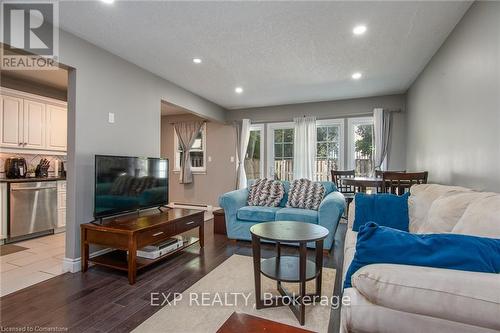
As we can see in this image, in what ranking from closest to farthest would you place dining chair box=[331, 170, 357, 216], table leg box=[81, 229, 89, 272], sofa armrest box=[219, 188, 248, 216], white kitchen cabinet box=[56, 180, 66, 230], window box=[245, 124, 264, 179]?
table leg box=[81, 229, 89, 272] < sofa armrest box=[219, 188, 248, 216] < white kitchen cabinet box=[56, 180, 66, 230] < dining chair box=[331, 170, 357, 216] < window box=[245, 124, 264, 179]

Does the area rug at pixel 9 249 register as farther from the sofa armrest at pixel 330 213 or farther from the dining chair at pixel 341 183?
the dining chair at pixel 341 183

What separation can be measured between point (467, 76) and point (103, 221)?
12.4 feet

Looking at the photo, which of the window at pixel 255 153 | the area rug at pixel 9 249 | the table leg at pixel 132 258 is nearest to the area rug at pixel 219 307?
the table leg at pixel 132 258

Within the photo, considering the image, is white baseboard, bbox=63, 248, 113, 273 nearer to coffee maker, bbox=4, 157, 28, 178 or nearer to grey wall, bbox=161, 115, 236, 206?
coffee maker, bbox=4, 157, 28, 178

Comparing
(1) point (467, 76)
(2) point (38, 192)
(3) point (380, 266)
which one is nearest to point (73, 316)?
(3) point (380, 266)

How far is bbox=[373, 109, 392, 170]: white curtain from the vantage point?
469cm

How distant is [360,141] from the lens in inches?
200

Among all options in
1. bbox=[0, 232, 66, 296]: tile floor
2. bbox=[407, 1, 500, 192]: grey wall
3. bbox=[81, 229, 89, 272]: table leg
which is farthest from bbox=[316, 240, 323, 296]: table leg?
bbox=[0, 232, 66, 296]: tile floor

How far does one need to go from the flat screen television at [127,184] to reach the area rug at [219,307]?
111 cm

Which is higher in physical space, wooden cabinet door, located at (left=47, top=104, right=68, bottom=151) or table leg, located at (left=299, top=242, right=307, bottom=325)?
wooden cabinet door, located at (left=47, top=104, right=68, bottom=151)

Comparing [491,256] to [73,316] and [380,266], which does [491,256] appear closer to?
[380,266]

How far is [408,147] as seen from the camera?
4461 millimetres

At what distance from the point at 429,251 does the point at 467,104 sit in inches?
82.4

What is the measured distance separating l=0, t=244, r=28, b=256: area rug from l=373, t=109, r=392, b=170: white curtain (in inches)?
222
